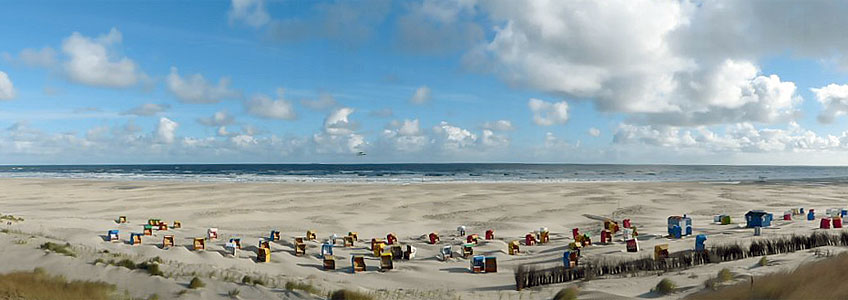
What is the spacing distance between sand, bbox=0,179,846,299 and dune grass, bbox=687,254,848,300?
120 cm

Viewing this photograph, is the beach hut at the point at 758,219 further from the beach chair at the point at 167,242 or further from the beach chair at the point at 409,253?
the beach chair at the point at 167,242

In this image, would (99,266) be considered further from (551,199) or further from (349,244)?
(551,199)

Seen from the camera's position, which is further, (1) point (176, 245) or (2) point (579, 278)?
(1) point (176, 245)

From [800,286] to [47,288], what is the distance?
11.9 meters

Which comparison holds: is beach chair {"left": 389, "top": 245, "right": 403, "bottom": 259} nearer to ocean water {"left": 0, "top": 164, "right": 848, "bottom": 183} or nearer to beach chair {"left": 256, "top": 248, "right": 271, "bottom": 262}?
beach chair {"left": 256, "top": 248, "right": 271, "bottom": 262}

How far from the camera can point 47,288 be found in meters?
8.40

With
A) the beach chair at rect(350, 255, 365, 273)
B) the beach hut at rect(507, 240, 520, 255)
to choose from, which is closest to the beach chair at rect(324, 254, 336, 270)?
the beach chair at rect(350, 255, 365, 273)

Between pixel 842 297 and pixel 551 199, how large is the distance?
3064 centimetres

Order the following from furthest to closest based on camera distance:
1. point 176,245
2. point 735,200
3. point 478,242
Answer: point 735,200 → point 478,242 → point 176,245

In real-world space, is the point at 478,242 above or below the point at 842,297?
below

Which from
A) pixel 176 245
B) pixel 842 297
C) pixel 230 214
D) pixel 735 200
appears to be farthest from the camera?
pixel 735 200

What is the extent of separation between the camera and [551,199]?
36812mm

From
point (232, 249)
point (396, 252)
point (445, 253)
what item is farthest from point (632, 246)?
point (232, 249)

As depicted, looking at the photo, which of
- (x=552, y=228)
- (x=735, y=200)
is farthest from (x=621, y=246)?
(x=735, y=200)
